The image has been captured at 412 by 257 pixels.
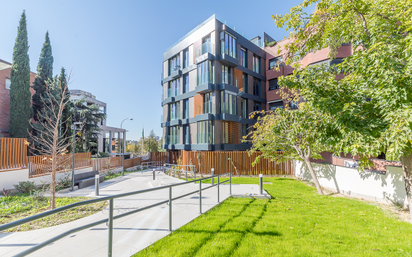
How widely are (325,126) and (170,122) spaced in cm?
1828

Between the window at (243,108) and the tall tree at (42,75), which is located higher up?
the tall tree at (42,75)

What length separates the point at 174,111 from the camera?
22625 millimetres

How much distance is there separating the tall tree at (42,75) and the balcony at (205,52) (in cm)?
1618

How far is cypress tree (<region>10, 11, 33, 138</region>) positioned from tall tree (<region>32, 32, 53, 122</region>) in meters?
1.39

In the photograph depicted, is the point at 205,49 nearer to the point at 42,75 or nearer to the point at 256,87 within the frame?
the point at 256,87

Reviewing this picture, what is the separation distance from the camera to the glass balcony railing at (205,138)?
17.5 meters

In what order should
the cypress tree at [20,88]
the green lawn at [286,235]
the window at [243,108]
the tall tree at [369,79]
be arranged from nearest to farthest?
the green lawn at [286,235] < the tall tree at [369,79] < the cypress tree at [20,88] < the window at [243,108]

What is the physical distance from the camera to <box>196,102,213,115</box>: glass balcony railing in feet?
59.2

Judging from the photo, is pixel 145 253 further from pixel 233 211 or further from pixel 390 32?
pixel 390 32

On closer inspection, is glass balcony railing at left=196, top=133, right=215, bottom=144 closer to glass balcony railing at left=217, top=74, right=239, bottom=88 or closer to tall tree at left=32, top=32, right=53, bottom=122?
glass balcony railing at left=217, top=74, right=239, bottom=88

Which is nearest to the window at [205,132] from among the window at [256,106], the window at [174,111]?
the window at [174,111]

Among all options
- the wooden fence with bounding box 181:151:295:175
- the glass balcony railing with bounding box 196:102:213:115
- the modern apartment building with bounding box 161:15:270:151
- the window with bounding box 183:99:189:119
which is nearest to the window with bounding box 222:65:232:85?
the modern apartment building with bounding box 161:15:270:151

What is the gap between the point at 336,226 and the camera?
4555mm

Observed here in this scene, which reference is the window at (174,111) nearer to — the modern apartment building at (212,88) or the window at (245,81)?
the modern apartment building at (212,88)
